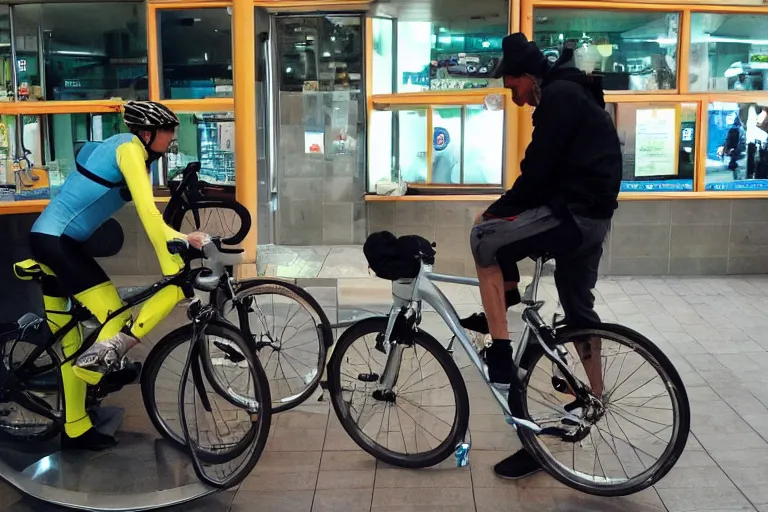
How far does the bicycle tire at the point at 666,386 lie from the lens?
3.58 m

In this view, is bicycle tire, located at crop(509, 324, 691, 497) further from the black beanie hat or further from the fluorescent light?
the fluorescent light

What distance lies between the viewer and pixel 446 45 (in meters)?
7.92

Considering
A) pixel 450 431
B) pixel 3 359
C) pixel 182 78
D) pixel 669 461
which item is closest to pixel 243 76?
pixel 182 78

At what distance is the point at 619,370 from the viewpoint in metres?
3.76

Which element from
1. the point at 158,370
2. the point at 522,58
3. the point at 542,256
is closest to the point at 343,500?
the point at 158,370

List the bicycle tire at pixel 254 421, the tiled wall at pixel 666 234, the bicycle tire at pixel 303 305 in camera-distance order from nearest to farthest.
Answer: the bicycle tire at pixel 254 421 < the bicycle tire at pixel 303 305 < the tiled wall at pixel 666 234

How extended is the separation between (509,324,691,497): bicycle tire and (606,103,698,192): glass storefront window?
4522 millimetres

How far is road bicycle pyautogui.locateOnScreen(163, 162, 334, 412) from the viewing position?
186 inches

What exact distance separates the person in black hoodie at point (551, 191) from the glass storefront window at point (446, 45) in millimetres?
4057

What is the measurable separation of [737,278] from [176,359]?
582 cm

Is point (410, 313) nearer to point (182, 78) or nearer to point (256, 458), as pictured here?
point (256, 458)

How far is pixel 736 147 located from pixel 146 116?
6052 millimetres

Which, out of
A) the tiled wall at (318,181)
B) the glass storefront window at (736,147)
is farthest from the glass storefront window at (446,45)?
the glass storefront window at (736,147)

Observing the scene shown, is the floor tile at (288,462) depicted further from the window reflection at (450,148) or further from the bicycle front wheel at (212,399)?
the window reflection at (450,148)
